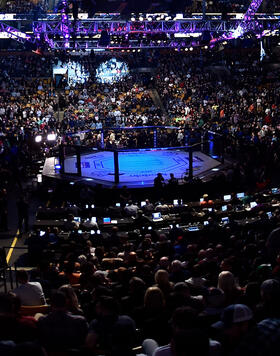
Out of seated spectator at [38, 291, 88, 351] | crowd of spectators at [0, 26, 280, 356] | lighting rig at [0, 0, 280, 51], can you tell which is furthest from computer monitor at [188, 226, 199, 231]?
lighting rig at [0, 0, 280, 51]

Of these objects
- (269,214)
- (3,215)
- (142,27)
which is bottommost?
(3,215)

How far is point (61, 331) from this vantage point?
3760mm

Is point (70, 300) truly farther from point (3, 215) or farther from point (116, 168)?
point (116, 168)

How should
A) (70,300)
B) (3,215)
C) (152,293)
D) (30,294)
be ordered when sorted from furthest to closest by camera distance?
1. (3,215)
2. (30,294)
3. (70,300)
4. (152,293)

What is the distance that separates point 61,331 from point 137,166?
49.8ft

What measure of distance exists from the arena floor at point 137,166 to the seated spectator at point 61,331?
11.9 meters

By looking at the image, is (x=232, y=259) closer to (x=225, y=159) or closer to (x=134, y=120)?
Result: (x=225, y=159)

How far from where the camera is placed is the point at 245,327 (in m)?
3.77

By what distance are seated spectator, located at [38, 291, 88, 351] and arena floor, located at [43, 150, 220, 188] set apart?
39.0 feet

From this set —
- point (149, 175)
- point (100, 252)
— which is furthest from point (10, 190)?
point (100, 252)

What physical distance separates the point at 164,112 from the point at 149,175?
1217 cm

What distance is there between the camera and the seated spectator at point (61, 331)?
145 inches

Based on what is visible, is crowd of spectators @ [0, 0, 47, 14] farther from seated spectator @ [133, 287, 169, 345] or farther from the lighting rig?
seated spectator @ [133, 287, 169, 345]

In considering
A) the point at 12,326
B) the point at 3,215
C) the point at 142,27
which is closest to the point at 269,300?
the point at 12,326
